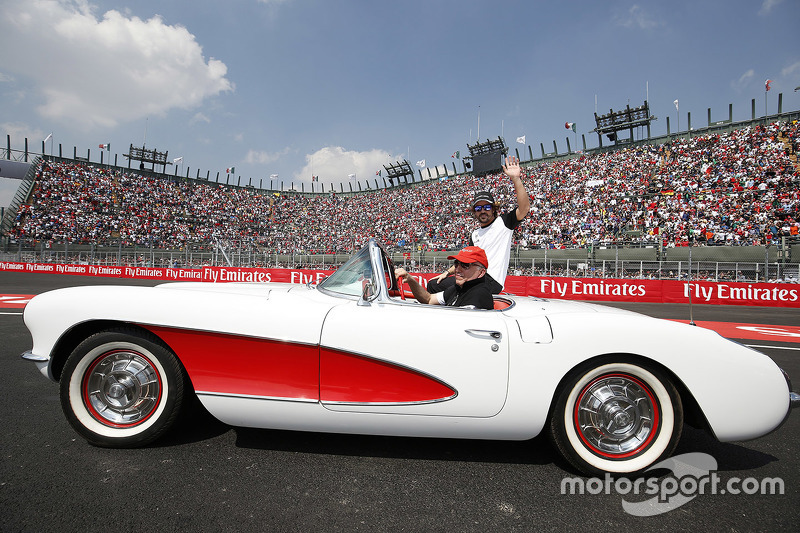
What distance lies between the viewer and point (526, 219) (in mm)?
29891

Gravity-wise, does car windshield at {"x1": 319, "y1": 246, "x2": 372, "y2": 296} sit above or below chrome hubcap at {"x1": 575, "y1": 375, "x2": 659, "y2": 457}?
above

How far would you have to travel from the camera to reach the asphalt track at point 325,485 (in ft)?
5.58

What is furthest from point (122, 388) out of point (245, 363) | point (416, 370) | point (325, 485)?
point (416, 370)

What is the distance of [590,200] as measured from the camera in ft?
94.1

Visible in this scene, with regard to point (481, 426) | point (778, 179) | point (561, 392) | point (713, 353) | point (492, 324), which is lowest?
point (481, 426)

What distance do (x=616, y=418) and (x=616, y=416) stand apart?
0.04 feet

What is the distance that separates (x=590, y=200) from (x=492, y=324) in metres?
30.3

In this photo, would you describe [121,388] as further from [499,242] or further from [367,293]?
[499,242]

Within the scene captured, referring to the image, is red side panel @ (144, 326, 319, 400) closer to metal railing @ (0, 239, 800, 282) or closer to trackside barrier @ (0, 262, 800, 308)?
trackside barrier @ (0, 262, 800, 308)

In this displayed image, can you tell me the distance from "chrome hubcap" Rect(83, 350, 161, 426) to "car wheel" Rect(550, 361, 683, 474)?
7.86 feet

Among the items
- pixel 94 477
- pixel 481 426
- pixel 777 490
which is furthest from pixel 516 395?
pixel 94 477

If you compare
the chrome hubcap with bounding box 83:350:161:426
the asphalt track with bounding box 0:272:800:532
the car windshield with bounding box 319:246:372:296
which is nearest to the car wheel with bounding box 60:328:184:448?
the chrome hubcap with bounding box 83:350:161:426

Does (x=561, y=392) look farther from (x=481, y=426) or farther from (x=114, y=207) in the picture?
(x=114, y=207)

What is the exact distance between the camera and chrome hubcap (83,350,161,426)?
91.2 inches
